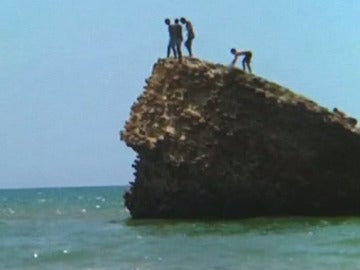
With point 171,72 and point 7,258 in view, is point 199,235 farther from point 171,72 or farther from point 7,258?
point 171,72

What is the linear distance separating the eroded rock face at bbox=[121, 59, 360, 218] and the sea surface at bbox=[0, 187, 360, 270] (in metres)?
1.23

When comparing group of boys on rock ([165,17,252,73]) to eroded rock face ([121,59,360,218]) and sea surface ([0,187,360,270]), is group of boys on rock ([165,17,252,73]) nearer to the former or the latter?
eroded rock face ([121,59,360,218])

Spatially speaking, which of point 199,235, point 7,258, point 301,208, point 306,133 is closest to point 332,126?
point 306,133

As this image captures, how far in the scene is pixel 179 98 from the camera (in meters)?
33.1

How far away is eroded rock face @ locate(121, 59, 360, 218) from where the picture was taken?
3247 cm

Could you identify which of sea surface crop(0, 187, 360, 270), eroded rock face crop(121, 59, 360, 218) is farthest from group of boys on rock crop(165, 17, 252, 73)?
sea surface crop(0, 187, 360, 270)

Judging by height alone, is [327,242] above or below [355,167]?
below

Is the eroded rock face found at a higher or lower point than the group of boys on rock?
lower

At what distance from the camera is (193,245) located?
24.0 metres

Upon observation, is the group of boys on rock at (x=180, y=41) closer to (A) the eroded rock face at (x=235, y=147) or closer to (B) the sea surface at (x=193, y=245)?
(A) the eroded rock face at (x=235, y=147)

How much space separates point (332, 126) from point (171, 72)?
576cm

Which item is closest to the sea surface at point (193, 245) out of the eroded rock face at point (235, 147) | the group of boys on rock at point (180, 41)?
the eroded rock face at point (235, 147)

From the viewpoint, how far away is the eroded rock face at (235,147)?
3247 centimetres

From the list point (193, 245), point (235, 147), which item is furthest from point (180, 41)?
point (193, 245)
